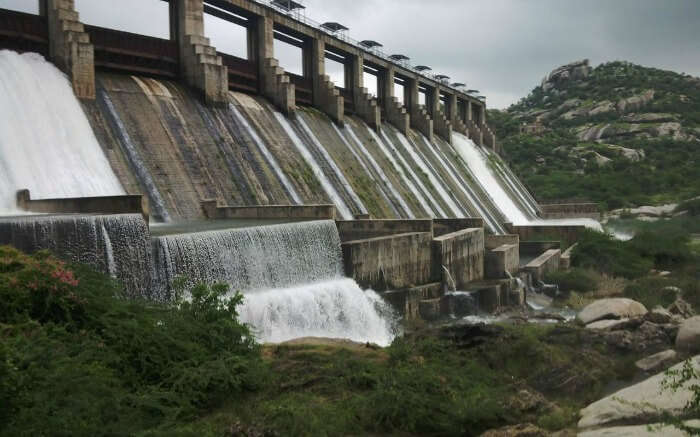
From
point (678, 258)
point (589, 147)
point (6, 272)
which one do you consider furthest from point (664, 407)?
point (589, 147)

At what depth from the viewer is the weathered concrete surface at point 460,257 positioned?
23031mm

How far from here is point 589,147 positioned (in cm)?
9175

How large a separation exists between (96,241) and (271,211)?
416 inches

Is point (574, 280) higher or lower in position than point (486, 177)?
lower

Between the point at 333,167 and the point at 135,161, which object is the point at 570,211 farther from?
the point at 135,161

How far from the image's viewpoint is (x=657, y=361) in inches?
517

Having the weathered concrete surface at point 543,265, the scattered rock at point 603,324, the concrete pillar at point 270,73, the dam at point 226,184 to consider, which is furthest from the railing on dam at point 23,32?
the weathered concrete surface at point 543,265

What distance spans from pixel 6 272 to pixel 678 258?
29.6 m

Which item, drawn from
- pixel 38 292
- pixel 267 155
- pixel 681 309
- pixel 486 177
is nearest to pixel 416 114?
pixel 486 177

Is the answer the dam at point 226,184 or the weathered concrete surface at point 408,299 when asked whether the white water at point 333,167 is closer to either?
the dam at point 226,184

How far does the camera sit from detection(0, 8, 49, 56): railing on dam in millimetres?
22062

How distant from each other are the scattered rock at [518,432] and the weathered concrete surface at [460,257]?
13.2 m

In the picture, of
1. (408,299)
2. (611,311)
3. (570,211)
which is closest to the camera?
(611,311)

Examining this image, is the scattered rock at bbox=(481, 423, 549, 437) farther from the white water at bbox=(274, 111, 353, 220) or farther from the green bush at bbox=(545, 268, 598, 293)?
the white water at bbox=(274, 111, 353, 220)
